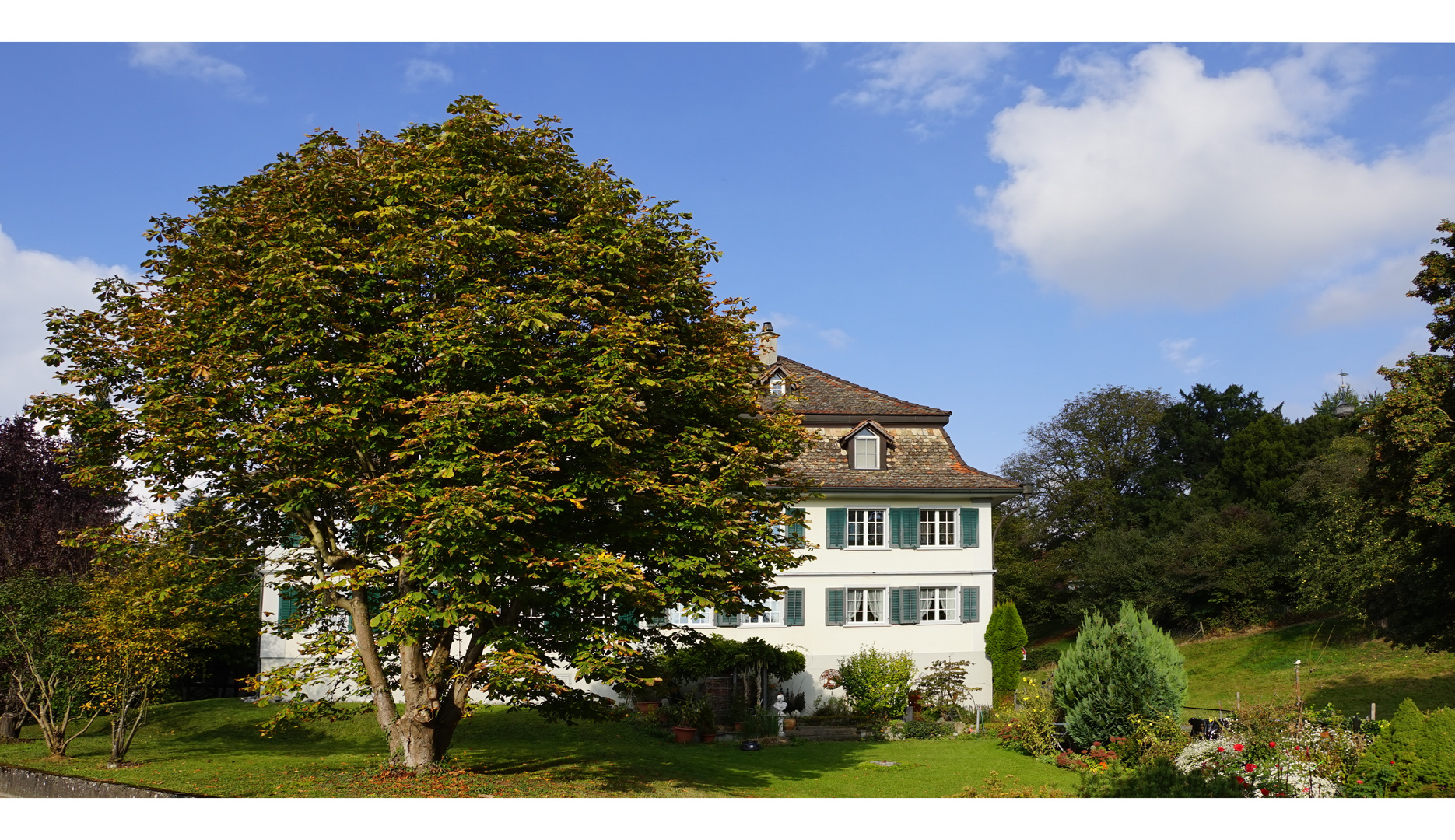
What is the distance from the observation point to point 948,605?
102 ft

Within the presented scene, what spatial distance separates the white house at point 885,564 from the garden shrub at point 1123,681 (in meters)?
9.48

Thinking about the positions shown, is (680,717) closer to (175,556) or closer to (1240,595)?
(175,556)

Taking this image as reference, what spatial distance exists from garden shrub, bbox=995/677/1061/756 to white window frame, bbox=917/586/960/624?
6.42m

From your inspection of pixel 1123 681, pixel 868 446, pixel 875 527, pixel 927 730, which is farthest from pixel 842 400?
pixel 1123 681

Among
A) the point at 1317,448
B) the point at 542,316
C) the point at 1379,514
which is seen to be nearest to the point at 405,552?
the point at 542,316

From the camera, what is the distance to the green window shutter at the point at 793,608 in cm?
3011

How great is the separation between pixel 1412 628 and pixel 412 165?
78.7ft

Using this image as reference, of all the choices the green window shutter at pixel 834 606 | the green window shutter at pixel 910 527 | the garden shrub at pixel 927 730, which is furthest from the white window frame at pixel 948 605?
the garden shrub at pixel 927 730

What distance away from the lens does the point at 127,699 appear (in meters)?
17.9

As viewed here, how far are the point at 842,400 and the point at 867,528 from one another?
4.69 metres

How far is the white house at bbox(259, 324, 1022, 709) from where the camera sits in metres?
30.2

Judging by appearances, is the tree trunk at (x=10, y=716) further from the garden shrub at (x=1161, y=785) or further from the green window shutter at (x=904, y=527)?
the green window shutter at (x=904, y=527)

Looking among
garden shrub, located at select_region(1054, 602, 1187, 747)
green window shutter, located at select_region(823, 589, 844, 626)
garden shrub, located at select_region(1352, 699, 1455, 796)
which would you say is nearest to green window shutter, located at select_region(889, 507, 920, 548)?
green window shutter, located at select_region(823, 589, 844, 626)

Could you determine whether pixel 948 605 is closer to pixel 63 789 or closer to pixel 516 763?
pixel 516 763
